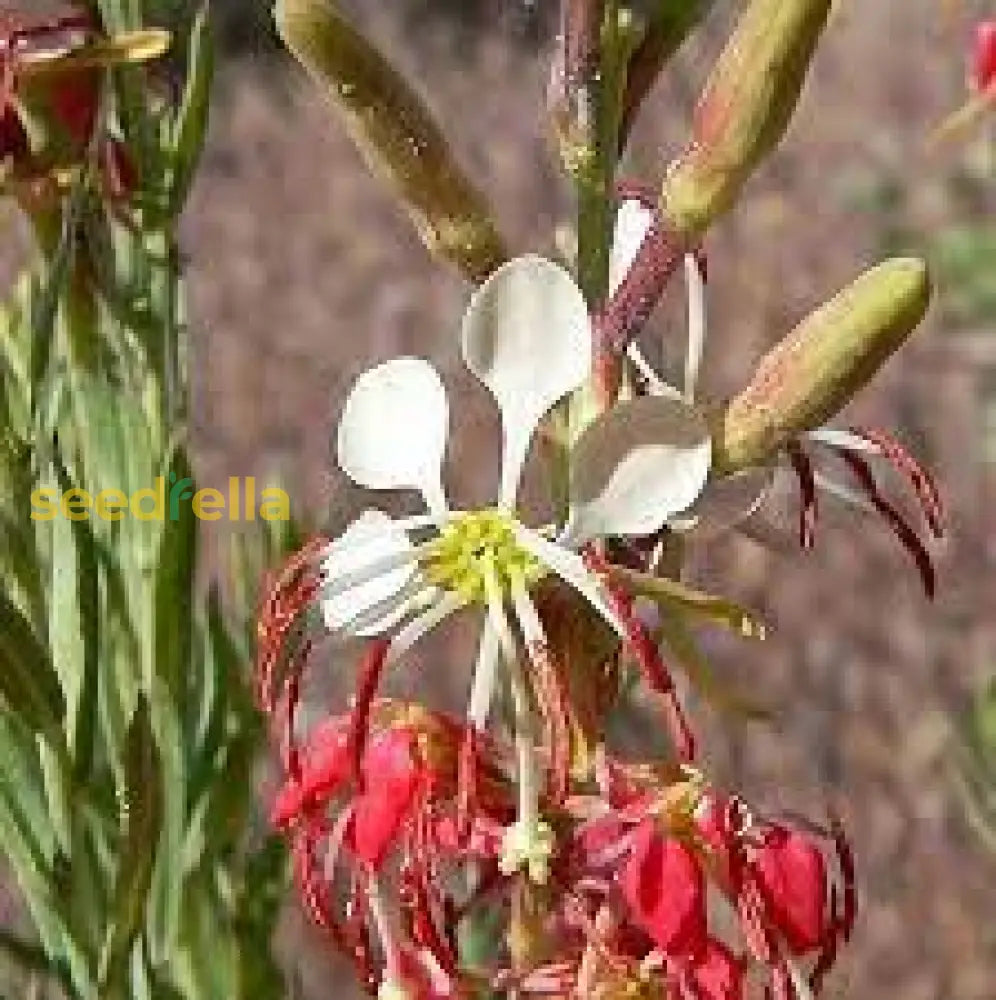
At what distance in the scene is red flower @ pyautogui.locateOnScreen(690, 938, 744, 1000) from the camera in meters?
0.64

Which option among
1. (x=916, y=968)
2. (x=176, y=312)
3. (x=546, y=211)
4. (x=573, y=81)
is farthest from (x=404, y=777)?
(x=546, y=211)

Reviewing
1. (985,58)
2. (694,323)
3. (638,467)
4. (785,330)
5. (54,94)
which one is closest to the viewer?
(638,467)

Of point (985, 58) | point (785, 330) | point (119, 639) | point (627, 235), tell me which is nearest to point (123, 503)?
point (119, 639)

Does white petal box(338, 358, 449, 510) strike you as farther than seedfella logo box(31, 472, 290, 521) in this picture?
No

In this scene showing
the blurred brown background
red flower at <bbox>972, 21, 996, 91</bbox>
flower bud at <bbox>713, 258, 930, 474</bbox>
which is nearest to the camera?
flower bud at <bbox>713, 258, 930, 474</bbox>

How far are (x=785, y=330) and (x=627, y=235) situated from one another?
2.63 m

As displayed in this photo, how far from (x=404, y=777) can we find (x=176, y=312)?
0.28 metres

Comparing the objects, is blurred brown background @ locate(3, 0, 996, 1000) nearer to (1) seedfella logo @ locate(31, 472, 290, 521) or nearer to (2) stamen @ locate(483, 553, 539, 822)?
(1) seedfella logo @ locate(31, 472, 290, 521)

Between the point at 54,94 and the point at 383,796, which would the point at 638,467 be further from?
the point at 54,94

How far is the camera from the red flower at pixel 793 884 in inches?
25.5

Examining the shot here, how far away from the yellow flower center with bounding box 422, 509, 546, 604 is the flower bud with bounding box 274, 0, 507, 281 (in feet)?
0.22

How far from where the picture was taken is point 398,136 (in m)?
0.66

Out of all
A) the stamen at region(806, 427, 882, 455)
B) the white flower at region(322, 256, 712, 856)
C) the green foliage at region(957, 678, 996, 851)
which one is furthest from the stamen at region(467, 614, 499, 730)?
the green foliage at region(957, 678, 996, 851)

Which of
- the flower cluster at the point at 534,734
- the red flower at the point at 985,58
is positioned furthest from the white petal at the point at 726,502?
the red flower at the point at 985,58
